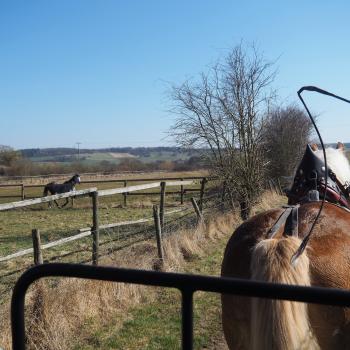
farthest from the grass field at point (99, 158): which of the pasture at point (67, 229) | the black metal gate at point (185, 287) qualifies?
the black metal gate at point (185, 287)

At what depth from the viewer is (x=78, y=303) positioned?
17.8 feet

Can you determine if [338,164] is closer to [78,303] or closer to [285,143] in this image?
[78,303]

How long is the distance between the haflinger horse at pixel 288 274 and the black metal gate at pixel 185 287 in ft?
3.58

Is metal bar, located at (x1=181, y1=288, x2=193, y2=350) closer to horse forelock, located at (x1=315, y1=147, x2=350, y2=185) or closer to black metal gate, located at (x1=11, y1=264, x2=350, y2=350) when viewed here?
black metal gate, located at (x1=11, y1=264, x2=350, y2=350)

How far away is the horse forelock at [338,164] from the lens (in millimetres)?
4758

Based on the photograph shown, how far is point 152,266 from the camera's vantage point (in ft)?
24.8

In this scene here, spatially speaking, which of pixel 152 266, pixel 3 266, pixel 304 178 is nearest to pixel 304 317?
pixel 304 178

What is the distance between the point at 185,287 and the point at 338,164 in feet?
12.9

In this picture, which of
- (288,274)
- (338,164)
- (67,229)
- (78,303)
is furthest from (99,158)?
(288,274)

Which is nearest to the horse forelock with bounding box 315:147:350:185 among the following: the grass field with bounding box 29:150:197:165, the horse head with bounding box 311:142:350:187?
the horse head with bounding box 311:142:350:187

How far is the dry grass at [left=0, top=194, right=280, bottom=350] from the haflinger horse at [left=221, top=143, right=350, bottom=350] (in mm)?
2376

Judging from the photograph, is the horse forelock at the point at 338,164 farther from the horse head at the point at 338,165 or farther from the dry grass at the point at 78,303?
the dry grass at the point at 78,303

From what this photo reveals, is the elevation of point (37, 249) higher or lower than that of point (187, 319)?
lower

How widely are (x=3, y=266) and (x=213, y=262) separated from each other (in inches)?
157
